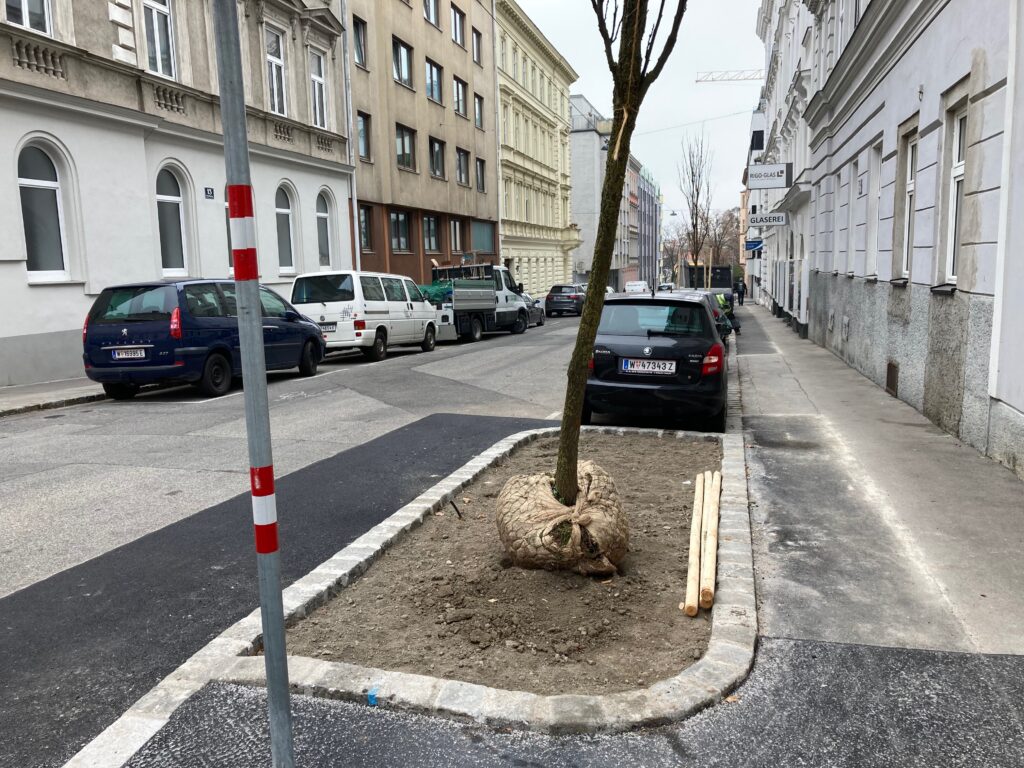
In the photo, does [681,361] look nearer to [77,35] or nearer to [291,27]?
[77,35]

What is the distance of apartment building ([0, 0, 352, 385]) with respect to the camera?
1379 centimetres

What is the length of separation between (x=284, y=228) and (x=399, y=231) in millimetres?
7629

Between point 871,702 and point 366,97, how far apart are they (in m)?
27.1

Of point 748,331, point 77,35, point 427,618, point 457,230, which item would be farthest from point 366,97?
point 427,618

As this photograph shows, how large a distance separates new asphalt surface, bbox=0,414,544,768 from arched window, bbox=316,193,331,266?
1913 centimetres

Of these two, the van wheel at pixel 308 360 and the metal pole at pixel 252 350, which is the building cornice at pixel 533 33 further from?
the metal pole at pixel 252 350

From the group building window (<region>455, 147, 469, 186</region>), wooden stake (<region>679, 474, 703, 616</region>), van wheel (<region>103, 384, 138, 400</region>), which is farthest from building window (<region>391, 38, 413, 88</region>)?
wooden stake (<region>679, 474, 703, 616</region>)

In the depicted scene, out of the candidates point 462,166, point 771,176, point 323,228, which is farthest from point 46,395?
point 462,166

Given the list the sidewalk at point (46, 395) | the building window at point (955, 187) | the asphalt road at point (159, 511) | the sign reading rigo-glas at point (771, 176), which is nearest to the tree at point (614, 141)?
the asphalt road at point (159, 511)

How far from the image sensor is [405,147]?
3062cm

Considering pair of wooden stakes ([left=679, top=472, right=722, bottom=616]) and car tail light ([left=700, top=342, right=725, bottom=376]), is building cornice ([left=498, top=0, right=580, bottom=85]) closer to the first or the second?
car tail light ([left=700, top=342, right=725, bottom=376])

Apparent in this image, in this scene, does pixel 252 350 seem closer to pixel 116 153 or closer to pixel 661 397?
pixel 661 397

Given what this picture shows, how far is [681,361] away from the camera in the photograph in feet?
27.6

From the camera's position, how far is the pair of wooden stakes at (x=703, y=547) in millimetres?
3957
